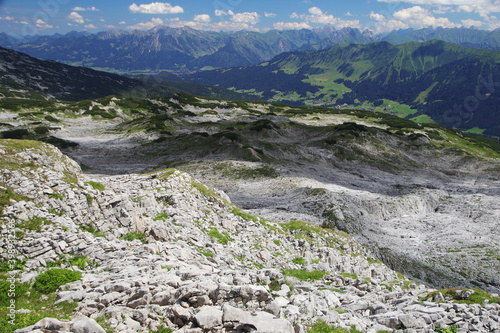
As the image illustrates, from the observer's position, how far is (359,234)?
43500mm

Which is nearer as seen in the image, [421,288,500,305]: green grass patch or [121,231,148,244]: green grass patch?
[421,288,500,305]: green grass patch

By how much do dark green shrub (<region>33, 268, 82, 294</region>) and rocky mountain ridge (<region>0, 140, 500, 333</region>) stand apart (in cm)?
34

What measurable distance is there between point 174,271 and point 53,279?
5.20m

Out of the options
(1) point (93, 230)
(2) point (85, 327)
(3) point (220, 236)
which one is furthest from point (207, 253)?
(2) point (85, 327)

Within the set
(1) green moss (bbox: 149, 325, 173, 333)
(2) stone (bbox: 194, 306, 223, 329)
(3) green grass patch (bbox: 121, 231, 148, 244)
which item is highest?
(2) stone (bbox: 194, 306, 223, 329)

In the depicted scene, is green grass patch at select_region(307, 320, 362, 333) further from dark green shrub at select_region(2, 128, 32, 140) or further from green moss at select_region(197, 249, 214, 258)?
Result: dark green shrub at select_region(2, 128, 32, 140)

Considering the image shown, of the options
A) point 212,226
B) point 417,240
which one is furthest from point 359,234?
point 212,226

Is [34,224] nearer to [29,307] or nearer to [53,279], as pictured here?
[53,279]

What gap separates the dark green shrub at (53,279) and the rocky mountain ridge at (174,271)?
0.34m

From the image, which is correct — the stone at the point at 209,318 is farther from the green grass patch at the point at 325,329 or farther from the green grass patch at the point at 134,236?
the green grass patch at the point at 134,236

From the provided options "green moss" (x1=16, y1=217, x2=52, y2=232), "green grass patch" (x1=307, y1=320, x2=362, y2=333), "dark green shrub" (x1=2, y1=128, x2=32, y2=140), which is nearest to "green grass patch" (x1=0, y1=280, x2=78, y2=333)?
"green moss" (x1=16, y1=217, x2=52, y2=232)

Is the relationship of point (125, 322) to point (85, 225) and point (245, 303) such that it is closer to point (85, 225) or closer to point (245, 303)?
point (245, 303)

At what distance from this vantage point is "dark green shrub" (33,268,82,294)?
1162cm

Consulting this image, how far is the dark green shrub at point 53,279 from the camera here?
11620 mm
